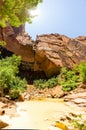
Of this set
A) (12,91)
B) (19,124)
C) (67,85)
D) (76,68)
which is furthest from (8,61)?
(19,124)

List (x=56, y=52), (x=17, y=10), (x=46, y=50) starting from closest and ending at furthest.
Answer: (x=17, y=10) → (x=46, y=50) → (x=56, y=52)

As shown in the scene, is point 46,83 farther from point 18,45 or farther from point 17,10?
point 17,10

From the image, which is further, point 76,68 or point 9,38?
point 9,38

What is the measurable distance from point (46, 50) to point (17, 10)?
574 inches

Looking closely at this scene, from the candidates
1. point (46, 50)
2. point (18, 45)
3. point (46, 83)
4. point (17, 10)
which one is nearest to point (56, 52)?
point (46, 50)

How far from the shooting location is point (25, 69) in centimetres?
2280

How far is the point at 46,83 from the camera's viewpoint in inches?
795

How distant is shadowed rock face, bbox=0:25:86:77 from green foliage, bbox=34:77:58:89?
4.25 feet

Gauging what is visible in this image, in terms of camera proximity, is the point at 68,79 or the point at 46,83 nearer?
the point at 68,79

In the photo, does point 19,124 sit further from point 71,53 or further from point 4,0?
point 71,53

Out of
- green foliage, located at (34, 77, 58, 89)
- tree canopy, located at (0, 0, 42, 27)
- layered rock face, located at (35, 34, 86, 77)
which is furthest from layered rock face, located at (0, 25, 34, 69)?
tree canopy, located at (0, 0, 42, 27)

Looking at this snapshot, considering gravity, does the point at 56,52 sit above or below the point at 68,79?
above

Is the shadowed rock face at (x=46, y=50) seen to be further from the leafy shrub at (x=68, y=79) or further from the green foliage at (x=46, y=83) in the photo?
the green foliage at (x=46, y=83)

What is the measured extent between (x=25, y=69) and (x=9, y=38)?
11.1ft
